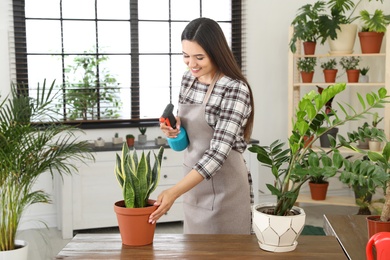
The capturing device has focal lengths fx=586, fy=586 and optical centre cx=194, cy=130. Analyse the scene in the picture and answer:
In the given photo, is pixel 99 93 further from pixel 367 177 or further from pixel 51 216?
pixel 367 177

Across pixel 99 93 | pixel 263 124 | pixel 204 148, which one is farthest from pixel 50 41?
pixel 204 148

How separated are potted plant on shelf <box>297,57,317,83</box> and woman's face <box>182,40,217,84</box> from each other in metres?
2.93

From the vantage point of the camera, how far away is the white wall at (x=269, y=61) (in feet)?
18.7

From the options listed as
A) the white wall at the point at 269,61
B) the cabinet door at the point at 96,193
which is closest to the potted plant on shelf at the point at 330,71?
the white wall at the point at 269,61

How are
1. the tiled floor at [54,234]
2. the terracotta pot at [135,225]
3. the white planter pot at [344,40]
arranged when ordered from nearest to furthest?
the terracotta pot at [135,225]
the tiled floor at [54,234]
the white planter pot at [344,40]

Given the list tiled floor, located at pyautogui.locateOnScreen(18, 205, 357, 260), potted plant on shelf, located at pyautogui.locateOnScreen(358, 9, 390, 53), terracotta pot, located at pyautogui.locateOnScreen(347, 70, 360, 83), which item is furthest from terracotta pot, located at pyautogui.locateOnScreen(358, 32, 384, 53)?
tiled floor, located at pyautogui.locateOnScreen(18, 205, 357, 260)

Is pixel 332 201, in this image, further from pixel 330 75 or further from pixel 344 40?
pixel 344 40

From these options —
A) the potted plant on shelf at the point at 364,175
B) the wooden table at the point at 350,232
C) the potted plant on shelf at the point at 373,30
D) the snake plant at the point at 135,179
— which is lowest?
the wooden table at the point at 350,232

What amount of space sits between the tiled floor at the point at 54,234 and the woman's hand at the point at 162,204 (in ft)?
8.68

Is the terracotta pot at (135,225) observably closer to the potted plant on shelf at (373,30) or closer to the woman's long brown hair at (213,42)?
the woman's long brown hair at (213,42)

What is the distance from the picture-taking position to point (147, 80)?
5.58 m

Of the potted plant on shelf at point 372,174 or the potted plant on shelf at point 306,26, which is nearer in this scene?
the potted plant on shelf at point 372,174

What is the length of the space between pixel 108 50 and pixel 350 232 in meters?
3.66

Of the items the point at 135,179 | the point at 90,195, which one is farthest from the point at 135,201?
the point at 90,195
